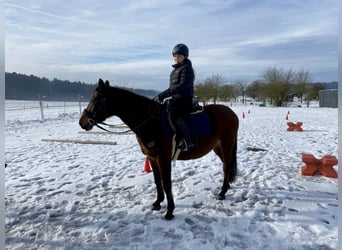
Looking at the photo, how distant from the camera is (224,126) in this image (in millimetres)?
4039

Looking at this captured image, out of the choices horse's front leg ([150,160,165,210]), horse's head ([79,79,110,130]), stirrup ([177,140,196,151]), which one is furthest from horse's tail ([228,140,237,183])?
horse's head ([79,79,110,130])

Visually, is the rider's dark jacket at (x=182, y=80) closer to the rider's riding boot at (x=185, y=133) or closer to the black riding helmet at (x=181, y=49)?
the black riding helmet at (x=181, y=49)

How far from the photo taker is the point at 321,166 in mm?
4895

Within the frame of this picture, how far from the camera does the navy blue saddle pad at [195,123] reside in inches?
135

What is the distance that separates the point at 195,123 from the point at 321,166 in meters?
3.12

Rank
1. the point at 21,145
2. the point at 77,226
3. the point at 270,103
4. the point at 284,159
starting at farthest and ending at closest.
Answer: the point at 270,103, the point at 21,145, the point at 284,159, the point at 77,226

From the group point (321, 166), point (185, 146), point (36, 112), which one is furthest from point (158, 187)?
point (36, 112)

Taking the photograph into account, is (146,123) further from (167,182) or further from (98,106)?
(167,182)

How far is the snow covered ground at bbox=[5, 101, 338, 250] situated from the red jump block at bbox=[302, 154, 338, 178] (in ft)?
0.48

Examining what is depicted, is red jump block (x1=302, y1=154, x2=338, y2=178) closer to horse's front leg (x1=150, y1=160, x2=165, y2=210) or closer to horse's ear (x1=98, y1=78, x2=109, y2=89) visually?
horse's front leg (x1=150, y1=160, x2=165, y2=210)

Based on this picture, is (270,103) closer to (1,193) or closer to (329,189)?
(329,189)

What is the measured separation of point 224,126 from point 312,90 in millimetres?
45318

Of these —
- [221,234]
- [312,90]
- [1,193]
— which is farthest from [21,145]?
[312,90]

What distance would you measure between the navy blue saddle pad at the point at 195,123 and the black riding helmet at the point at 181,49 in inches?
33.5
